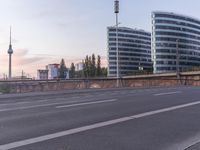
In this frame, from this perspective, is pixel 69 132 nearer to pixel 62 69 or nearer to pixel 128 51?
pixel 128 51

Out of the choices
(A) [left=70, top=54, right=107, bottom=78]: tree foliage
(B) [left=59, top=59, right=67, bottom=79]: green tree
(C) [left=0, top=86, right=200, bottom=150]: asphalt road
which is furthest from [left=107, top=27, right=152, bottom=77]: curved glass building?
(C) [left=0, top=86, right=200, bottom=150]: asphalt road

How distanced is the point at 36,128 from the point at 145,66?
168766mm

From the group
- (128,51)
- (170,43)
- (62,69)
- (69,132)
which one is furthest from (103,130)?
(62,69)

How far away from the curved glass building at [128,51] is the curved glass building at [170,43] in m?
23.2

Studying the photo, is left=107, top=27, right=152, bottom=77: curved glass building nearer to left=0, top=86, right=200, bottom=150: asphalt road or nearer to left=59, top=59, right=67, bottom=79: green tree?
left=59, top=59, right=67, bottom=79: green tree

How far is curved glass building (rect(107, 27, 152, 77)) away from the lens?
163 meters

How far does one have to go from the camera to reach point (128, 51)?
16700 cm

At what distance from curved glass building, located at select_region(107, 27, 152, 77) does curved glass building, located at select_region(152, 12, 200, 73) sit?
23231mm

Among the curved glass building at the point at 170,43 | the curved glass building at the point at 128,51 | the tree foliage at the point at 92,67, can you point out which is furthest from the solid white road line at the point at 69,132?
the tree foliage at the point at 92,67

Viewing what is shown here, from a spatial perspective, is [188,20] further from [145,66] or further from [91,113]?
[91,113]

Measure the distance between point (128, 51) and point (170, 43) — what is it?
29.7m

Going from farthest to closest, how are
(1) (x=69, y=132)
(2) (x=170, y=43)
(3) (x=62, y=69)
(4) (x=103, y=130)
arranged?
1. (3) (x=62, y=69)
2. (2) (x=170, y=43)
3. (4) (x=103, y=130)
4. (1) (x=69, y=132)

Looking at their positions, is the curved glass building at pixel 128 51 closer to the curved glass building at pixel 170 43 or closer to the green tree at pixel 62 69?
the curved glass building at pixel 170 43

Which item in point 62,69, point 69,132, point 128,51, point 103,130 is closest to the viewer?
point 69,132
